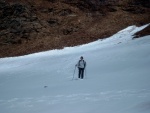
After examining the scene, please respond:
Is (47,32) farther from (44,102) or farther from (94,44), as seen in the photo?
(44,102)

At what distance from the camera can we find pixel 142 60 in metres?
15.6

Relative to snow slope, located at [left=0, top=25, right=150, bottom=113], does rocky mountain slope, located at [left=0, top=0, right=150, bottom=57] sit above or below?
above

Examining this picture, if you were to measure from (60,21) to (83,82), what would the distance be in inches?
688

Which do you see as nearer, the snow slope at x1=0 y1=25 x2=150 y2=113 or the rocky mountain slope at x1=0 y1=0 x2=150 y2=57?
the snow slope at x1=0 y1=25 x2=150 y2=113

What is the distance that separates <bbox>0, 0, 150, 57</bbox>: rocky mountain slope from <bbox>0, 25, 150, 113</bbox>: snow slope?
104 inches

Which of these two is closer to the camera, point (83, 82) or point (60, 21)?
point (83, 82)

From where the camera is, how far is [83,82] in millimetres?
13641

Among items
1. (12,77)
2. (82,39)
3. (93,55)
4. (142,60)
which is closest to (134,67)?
(142,60)

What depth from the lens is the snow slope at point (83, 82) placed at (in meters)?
9.04

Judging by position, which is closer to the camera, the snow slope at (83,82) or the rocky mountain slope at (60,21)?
the snow slope at (83,82)

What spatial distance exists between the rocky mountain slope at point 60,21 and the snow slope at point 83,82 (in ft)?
8.66

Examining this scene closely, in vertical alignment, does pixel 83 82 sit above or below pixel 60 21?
below

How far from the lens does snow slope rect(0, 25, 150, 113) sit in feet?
29.6

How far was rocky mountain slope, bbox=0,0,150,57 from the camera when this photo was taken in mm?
27219
